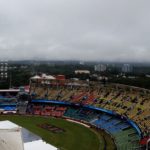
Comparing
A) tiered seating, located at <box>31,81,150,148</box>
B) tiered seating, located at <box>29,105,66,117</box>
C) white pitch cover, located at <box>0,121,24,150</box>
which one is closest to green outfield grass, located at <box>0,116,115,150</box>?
tiered seating, located at <box>29,105,66,117</box>

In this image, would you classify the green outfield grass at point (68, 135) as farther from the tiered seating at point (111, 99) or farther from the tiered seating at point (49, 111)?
the tiered seating at point (111, 99)

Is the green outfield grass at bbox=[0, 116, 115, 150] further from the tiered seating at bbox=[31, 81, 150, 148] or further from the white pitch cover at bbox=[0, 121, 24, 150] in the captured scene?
the white pitch cover at bbox=[0, 121, 24, 150]

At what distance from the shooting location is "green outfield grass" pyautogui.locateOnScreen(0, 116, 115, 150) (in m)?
48.3

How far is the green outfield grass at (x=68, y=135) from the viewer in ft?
158

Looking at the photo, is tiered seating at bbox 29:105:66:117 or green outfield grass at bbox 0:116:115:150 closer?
green outfield grass at bbox 0:116:115:150

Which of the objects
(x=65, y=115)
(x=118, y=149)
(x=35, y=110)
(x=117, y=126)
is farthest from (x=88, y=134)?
(x=35, y=110)

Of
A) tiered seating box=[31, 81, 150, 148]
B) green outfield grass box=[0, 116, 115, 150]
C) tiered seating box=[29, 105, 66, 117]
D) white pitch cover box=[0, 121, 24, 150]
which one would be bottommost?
green outfield grass box=[0, 116, 115, 150]

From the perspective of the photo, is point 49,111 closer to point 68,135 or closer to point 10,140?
point 68,135

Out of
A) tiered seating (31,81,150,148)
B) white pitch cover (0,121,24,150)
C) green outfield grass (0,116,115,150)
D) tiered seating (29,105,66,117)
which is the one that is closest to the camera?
white pitch cover (0,121,24,150)

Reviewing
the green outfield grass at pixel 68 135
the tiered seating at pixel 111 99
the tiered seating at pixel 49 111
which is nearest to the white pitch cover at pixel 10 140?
the green outfield grass at pixel 68 135

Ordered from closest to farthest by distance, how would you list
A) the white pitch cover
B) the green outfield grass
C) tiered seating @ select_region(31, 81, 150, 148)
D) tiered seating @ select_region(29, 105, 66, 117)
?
the white pitch cover < the green outfield grass < tiered seating @ select_region(31, 81, 150, 148) < tiered seating @ select_region(29, 105, 66, 117)

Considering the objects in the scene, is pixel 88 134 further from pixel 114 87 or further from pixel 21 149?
pixel 21 149

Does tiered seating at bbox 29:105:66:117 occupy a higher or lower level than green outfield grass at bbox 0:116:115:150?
higher

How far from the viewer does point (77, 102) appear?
2901 inches
